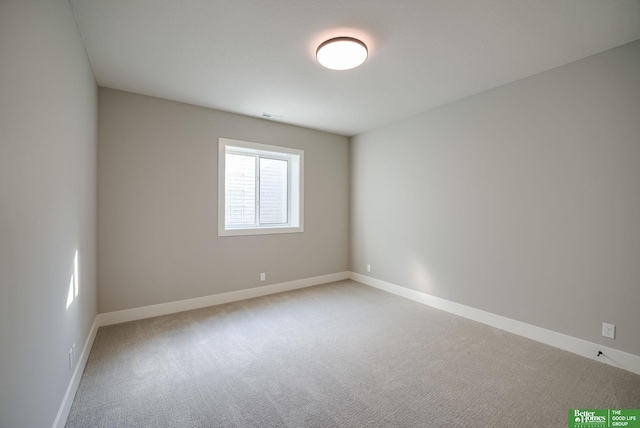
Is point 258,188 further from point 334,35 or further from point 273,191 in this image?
point 334,35

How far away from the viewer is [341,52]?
233 centimetres

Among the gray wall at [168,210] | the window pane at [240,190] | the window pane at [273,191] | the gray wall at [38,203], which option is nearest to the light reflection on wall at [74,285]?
the gray wall at [38,203]

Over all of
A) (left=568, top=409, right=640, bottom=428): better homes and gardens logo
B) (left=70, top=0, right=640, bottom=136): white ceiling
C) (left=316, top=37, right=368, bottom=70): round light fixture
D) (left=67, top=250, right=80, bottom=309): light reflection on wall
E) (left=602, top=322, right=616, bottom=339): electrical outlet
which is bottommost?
(left=568, top=409, right=640, bottom=428): better homes and gardens logo

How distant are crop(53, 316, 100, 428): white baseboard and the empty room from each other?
0.14ft

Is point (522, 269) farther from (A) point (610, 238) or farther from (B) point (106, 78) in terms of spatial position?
(B) point (106, 78)

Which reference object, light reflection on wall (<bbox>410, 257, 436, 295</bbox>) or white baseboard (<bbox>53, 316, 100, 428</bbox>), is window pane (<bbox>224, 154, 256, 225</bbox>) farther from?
light reflection on wall (<bbox>410, 257, 436, 295</bbox>)

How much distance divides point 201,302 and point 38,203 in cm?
270

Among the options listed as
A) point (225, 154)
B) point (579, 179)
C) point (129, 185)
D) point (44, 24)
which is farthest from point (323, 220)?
point (44, 24)

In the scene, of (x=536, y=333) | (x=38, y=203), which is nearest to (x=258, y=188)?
(x=38, y=203)

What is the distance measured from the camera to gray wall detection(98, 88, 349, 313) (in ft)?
10.7

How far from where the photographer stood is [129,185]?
337 centimetres

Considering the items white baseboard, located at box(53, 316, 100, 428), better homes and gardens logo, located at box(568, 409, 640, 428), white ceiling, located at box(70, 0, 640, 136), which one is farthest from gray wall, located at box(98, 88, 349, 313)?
better homes and gardens logo, located at box(568, 409, 640, 428)

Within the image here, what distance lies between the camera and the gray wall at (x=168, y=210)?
3275 mm

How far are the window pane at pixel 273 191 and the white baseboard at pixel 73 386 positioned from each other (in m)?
2.54
